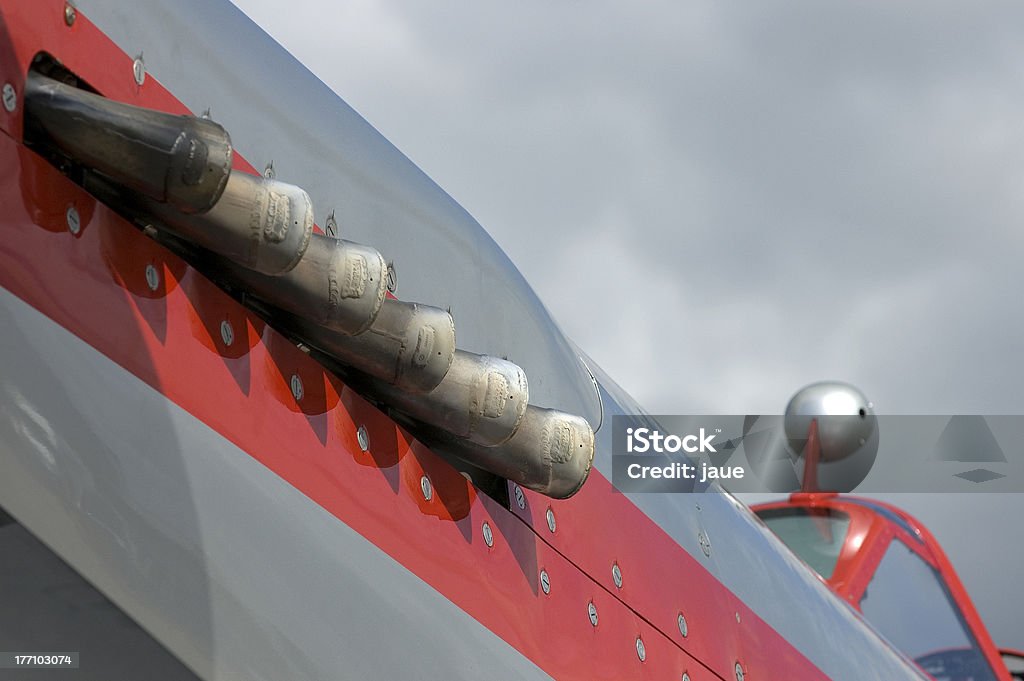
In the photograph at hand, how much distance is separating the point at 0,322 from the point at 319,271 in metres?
0.56

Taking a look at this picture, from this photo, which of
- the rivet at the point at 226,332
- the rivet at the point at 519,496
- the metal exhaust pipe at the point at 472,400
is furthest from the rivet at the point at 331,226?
the rivet at the point at 519,496

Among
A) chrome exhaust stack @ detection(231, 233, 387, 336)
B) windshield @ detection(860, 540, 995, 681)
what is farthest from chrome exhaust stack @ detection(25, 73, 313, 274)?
windshield @ detection(860, 540, 995, 681)

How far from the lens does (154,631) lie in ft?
6.04

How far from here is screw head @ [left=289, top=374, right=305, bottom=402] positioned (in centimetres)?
230

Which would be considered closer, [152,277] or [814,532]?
[152,277]

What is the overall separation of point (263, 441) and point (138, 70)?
2.00ft

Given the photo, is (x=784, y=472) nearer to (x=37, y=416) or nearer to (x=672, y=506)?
(x=672, y=506)

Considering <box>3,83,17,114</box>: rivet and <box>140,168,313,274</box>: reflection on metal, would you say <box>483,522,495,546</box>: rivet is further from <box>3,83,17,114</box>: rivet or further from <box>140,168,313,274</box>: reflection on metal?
<box>3,83,17,114</box>: rivet

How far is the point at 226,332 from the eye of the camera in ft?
7.06

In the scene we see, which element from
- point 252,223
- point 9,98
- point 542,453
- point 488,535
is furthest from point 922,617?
point 9,98

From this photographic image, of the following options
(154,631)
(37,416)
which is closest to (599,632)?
(154,631)

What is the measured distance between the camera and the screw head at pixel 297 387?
230 centimetres

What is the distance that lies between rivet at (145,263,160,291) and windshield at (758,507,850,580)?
4754 millimetres

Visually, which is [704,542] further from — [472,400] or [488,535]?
[472,400]
